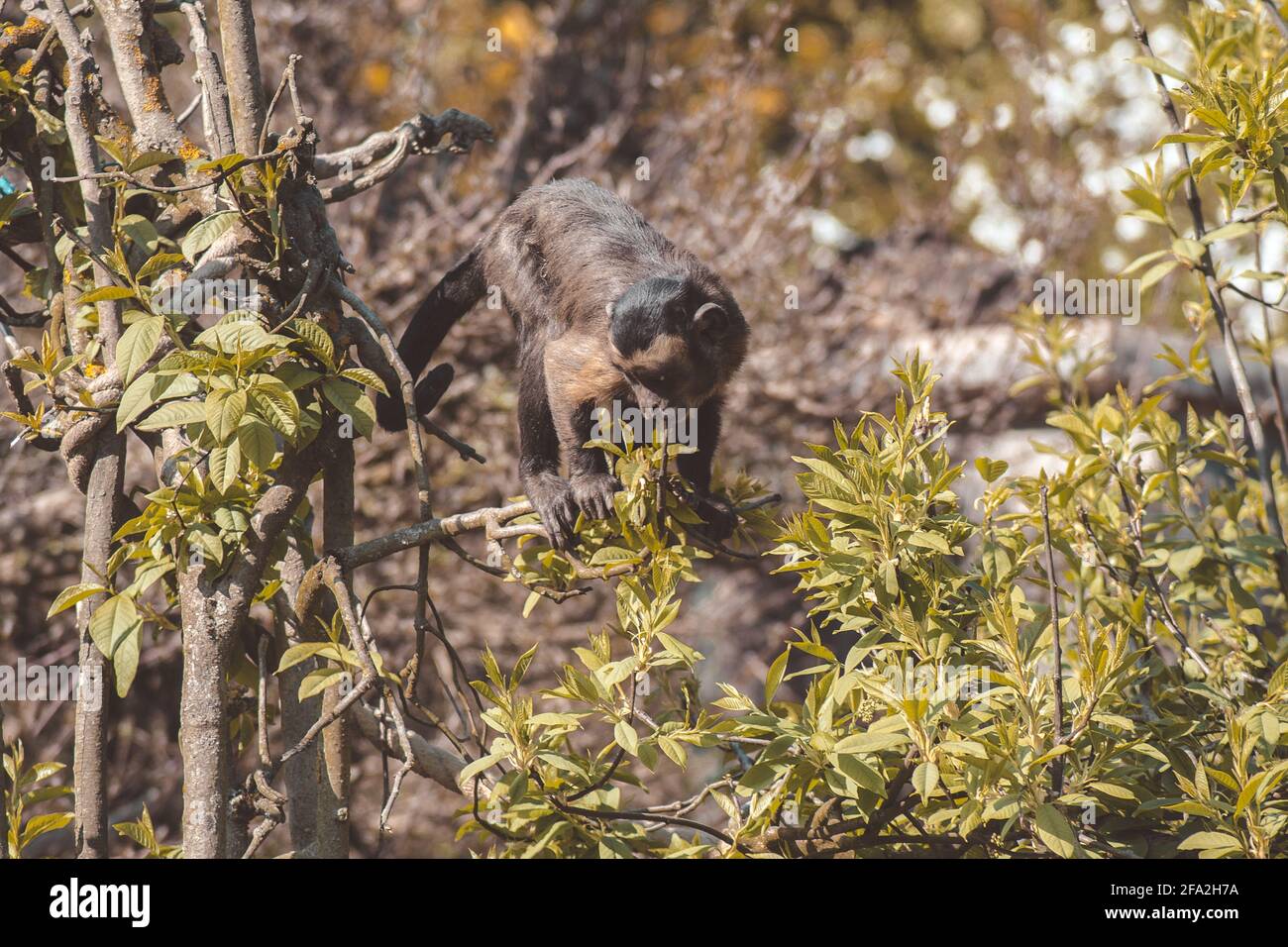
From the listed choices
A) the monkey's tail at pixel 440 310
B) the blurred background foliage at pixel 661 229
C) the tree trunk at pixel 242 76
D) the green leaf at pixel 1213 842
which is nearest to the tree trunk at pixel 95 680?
the tree trunk at pixel 242 76

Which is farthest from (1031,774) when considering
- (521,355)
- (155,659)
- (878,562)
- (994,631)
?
(155,659)

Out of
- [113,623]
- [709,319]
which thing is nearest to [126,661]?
[113,623]

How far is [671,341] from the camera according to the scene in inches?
142

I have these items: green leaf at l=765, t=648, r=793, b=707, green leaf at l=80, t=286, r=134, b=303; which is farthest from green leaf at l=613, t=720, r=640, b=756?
green leaf at l=80, t=286, r=134, b=303

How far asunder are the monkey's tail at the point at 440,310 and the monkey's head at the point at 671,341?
24.1 inches

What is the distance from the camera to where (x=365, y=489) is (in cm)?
671

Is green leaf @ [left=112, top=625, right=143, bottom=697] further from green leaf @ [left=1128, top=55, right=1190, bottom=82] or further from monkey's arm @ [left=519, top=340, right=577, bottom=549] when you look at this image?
green leaf @ [left=1128, top=55, right=1190, bottom=82]

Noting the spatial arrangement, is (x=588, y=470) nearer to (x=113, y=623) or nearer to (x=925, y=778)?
(x=113, y=623)

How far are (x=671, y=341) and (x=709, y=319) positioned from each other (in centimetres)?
17

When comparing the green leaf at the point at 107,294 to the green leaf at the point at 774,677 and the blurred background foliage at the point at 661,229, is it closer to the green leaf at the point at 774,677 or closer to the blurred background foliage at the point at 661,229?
the green leaf at the point at 774,677

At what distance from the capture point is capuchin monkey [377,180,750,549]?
11.8ft

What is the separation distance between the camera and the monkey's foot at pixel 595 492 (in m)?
3.30

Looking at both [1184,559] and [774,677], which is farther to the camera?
[1184,559]

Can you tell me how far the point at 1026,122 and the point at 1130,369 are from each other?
235 cm
